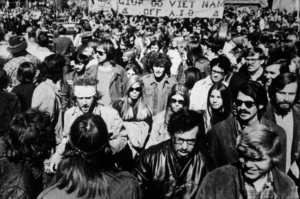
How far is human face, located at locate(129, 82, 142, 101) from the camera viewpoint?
454 centimetres

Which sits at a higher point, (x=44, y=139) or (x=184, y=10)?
(x=184, y=10)

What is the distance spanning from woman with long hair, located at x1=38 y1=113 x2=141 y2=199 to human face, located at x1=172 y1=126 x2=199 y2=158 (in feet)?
2.19

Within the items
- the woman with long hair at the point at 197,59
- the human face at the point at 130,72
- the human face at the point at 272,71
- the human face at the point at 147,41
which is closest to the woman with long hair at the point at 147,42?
the human face at the point at 147,41

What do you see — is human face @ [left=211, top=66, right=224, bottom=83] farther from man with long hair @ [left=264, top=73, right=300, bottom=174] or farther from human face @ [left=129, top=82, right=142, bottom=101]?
man with long hair @ [left=264, top=73, right=300, bottom=174]

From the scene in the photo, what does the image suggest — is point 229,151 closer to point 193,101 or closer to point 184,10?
point 193,101

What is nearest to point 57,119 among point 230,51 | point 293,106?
point 293,106

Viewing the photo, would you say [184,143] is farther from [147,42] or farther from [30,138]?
[147,42]

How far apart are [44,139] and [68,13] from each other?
16464 mm

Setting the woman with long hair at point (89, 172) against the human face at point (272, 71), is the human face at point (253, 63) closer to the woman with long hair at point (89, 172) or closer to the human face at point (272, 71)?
the human face at point (272, 71)

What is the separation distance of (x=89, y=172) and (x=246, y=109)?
5.81 feet

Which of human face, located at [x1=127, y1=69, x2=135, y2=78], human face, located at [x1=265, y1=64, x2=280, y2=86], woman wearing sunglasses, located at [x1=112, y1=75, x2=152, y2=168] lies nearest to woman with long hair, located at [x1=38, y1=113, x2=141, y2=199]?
woman wearing sunglasses, located at [x1=112, y1=75, x2=152, y2=168]

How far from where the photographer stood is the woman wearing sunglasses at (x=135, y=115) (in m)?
4.20

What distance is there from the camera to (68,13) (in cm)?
1820

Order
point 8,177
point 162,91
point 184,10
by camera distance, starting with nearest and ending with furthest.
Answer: point 8,177 < point 162,91 < point 184,10
